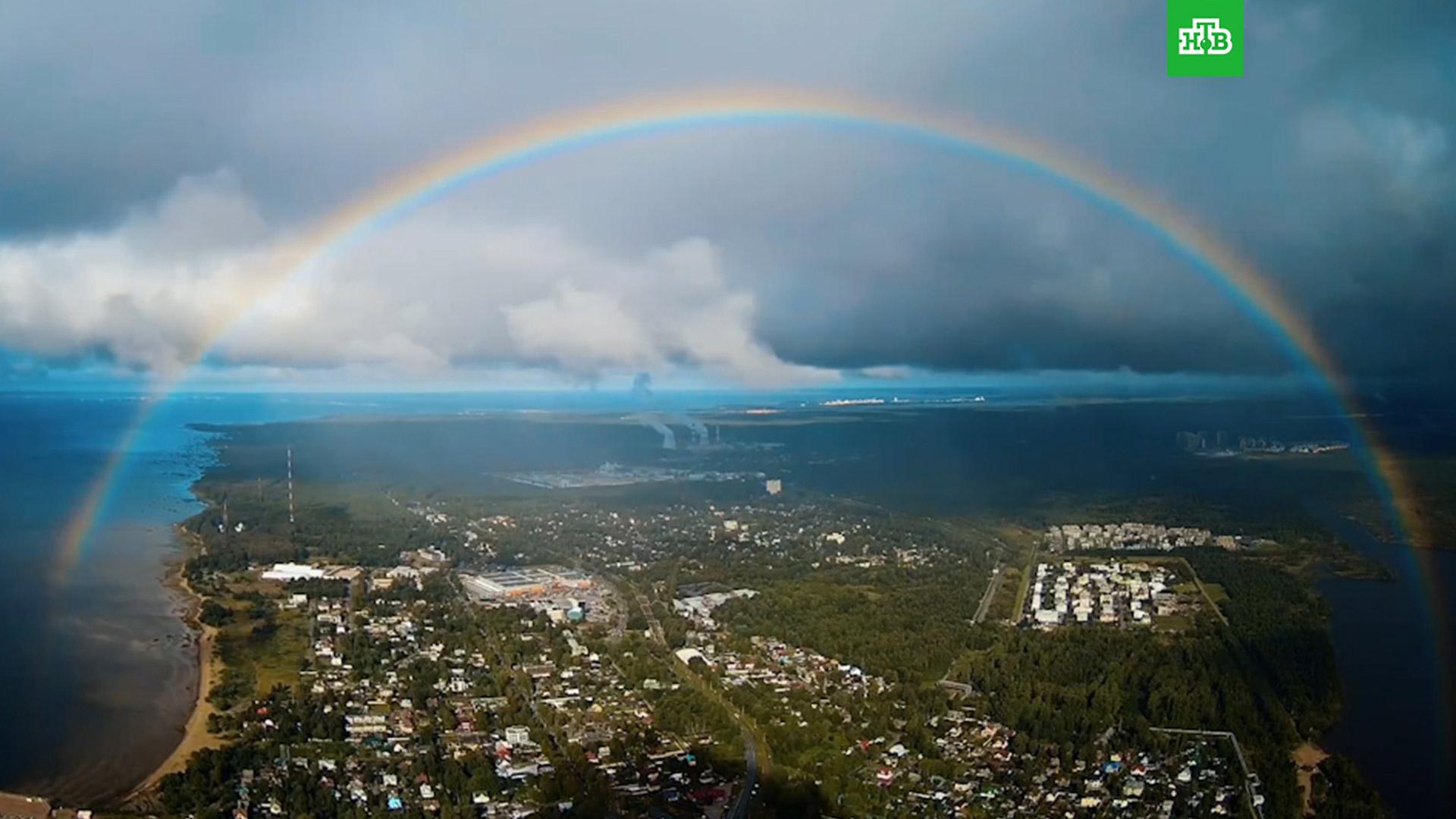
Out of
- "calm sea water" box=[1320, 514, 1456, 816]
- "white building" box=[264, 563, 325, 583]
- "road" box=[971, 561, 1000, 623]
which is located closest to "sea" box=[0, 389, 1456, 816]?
"calm sea water" box=[1320, 514, 1456, 816]

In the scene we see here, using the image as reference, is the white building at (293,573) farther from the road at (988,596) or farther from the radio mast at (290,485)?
the road at (988,596)

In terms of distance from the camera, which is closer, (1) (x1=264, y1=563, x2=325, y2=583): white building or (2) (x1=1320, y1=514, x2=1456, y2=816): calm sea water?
(2) (x1=1320, y1=514, x2=1456, y2=816): calm sea water

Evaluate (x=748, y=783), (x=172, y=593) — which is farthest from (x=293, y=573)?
(x=748, y=783)

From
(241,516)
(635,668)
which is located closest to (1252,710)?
(635,668)

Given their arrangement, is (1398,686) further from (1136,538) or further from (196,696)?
(196,696)

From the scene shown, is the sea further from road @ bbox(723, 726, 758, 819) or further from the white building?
road @ bbox(723, 726, 758, 819)

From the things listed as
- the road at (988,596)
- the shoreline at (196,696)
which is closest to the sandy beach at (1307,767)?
the road at (988,596)

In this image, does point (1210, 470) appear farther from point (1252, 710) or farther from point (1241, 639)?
point (1252, 710)
